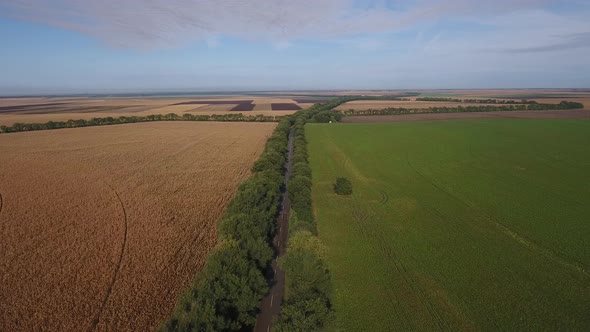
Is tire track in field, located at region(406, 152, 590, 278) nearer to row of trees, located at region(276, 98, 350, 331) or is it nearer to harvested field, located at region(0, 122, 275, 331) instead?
row of trees, located at region(276, 98, 350, 331)

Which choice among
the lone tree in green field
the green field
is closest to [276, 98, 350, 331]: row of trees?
the green field

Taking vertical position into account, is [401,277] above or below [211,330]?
below

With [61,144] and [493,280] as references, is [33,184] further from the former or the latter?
[493,280]

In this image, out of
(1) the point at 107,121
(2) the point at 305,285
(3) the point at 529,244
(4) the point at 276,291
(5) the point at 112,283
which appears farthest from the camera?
(1) the point at 107,121

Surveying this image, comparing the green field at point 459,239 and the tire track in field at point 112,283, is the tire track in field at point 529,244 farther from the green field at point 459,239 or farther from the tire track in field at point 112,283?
the tire track in field at point 112,283

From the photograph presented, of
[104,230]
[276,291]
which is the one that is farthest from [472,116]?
[104,230]

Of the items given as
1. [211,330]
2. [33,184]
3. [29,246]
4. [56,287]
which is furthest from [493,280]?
[33,184]

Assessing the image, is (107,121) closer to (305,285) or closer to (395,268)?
(305,285)
